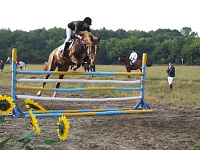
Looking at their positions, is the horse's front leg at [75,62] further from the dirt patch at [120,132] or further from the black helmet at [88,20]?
the dirt patch at [120,132]

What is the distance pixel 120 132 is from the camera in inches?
208

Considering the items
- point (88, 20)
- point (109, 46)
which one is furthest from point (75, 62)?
point (109, 46)

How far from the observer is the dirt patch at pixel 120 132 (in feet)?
14.2

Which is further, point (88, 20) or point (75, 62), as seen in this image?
point (88, 20)

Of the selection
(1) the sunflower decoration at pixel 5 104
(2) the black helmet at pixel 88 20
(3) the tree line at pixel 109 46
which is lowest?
(1) the sunflower decoration at pixel 5 104

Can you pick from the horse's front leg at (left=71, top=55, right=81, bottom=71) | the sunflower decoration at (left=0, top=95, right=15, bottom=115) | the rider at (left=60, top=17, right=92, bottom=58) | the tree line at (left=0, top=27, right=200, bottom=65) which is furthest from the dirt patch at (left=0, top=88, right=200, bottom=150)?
the tree line at (left=0, top=27, right=200, bottom=65)

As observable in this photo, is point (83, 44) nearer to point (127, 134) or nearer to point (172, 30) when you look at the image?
point (127, 134)

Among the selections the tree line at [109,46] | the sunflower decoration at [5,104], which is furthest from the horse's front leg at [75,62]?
the tree line at [109,46]

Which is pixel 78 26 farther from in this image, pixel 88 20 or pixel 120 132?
pixel 120 132

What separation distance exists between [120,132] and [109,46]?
89686 millimetres

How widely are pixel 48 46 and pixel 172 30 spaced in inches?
2215

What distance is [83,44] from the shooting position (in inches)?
302

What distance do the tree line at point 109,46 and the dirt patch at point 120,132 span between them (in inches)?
2836

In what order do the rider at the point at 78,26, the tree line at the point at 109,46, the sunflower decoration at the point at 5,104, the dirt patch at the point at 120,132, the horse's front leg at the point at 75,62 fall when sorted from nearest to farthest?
the sunflower decoration at the point at 5,104 < the dirt patch at the point at 120,132 < the horse's front leg at the point at 75,62 < the rider at the point at 78,26 < the tree line at the point at 109,46
